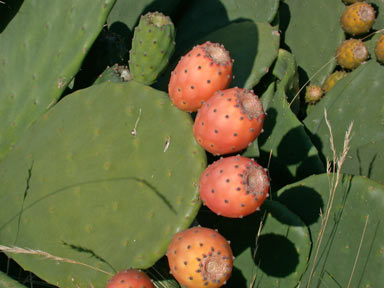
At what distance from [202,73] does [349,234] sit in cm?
78

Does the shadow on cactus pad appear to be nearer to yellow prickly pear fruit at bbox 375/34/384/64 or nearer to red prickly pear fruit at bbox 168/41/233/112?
red prickly pear fruit at bbox 168/41/233/112

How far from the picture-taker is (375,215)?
1.65m

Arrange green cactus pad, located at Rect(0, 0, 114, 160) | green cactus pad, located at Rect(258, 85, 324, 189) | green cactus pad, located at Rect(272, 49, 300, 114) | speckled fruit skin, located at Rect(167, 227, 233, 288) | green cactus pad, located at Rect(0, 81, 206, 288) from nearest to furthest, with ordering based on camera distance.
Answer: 1. speckled fruit skin, located at Rect(167, 227, 233, 288)
2. green cactus pad, located at Rect(0, 81, 206, 288)
3. green cactus pad, located at Rect(0, 0, 114, 160)
4. green cactus pad, located at Rect(258, 85, 324, 189)
5. green cactus pad, located at Rect(272, 49, 300, 114)

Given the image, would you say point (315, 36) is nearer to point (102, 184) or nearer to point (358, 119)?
point (358, 119)

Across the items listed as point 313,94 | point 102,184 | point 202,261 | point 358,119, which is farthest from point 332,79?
point 202,261

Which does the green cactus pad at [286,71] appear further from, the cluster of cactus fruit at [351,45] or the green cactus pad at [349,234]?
the green cactus pad at [349,234]

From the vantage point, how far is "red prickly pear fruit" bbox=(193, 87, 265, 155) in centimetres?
131

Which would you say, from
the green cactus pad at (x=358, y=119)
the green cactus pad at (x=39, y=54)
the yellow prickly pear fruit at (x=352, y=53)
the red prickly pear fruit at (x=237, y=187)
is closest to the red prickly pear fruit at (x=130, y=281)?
the red prickly pear fruit at (x=237, y=187)

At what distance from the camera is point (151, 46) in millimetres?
1635

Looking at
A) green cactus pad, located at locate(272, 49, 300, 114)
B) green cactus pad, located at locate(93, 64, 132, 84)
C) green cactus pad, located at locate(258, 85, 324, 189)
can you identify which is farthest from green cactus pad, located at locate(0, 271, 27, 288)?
green cactus pad, located at locate(272, 49, 300, 114)

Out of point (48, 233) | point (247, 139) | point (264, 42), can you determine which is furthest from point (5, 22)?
point (247, 139)

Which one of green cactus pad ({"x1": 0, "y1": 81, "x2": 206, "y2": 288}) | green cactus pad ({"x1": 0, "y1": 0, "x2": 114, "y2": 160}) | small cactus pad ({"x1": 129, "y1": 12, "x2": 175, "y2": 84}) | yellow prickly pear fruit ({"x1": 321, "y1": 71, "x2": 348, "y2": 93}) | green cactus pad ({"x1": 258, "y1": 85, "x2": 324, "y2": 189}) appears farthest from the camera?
yellow prickly pear fruit ({"x1": 321, "y1": 71, "x2": 348, "y2": 93})

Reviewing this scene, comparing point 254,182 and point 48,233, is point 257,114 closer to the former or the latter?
point 254,182

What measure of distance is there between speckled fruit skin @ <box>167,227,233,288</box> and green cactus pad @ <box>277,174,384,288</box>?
0.54 metres
